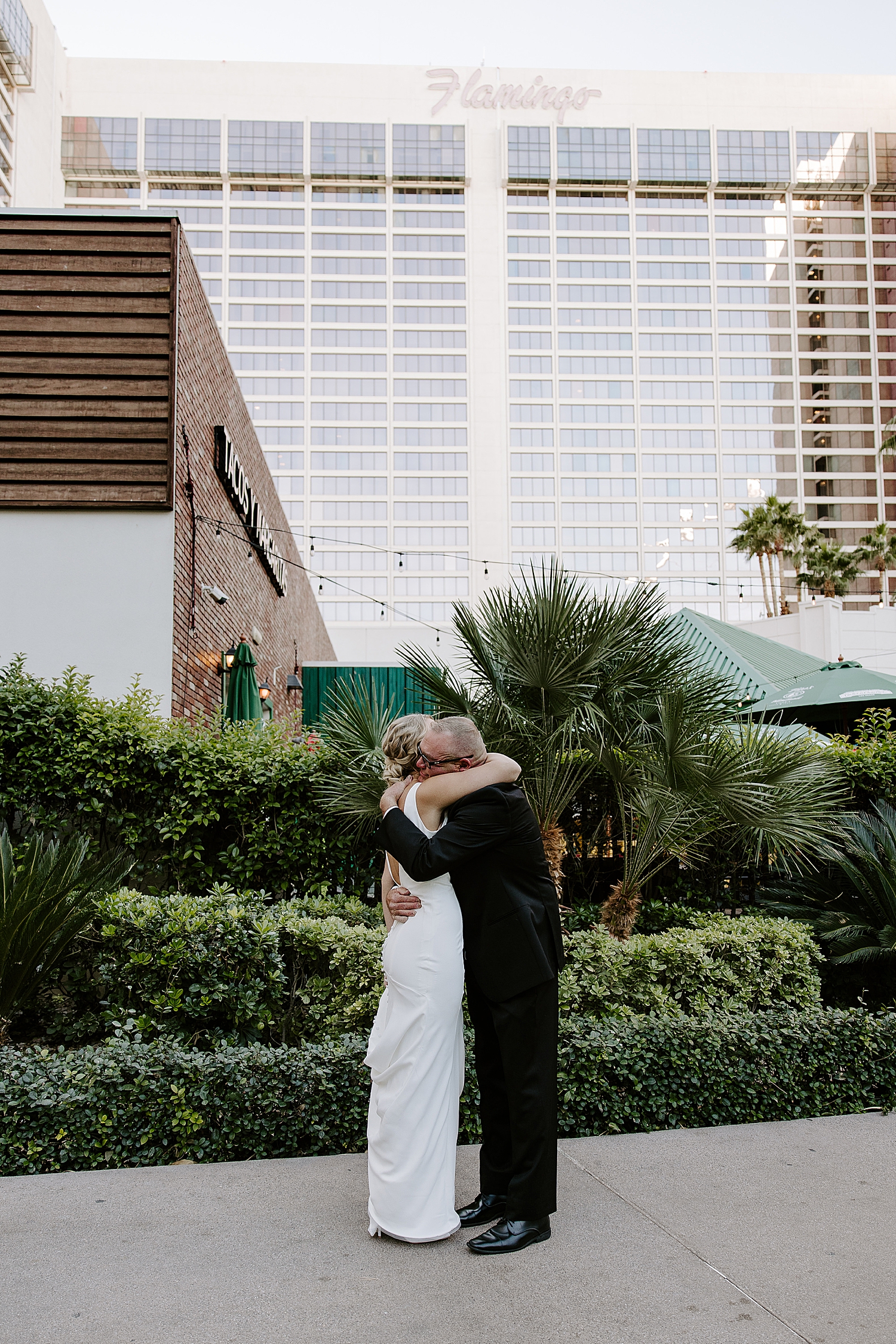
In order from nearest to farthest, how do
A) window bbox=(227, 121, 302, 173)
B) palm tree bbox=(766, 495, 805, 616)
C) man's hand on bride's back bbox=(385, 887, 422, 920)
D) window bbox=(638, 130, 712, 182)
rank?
1. man's hand on bride's back bbox=(385, 887, 422, 920)
2. palm tree bbox=(766, 495, 805, 616)
3. window bbox=(227, 121, 302, 173)
4. window bbox=(638, 130, 712, 182)

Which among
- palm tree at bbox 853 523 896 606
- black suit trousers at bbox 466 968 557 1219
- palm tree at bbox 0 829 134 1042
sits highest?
palm tree at bbox 853 523 896 606

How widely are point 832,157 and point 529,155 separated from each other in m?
26.8

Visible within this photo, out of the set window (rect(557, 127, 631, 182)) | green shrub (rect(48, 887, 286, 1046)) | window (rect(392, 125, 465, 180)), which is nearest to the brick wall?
green shrub (rect(48, 887, 286, 1046))

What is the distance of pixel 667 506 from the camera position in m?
78.6

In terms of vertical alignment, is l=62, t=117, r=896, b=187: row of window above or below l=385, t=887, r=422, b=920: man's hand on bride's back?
above

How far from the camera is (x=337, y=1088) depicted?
4.25 metres

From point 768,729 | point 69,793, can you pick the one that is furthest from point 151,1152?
point 768,729

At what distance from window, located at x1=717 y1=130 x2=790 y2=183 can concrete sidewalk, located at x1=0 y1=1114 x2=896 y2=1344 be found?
304 ft

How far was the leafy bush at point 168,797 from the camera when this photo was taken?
6121mm

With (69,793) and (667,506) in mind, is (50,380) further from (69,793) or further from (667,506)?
(667,506)

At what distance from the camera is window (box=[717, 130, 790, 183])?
8338cm

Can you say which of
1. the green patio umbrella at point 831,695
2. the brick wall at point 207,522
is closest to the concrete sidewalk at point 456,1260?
the brick wall at point 207,522

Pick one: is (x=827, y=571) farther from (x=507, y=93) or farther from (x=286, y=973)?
(x=286, y=973)

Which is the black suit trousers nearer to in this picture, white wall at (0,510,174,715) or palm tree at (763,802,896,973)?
palm tree at (763,802,896,973)
